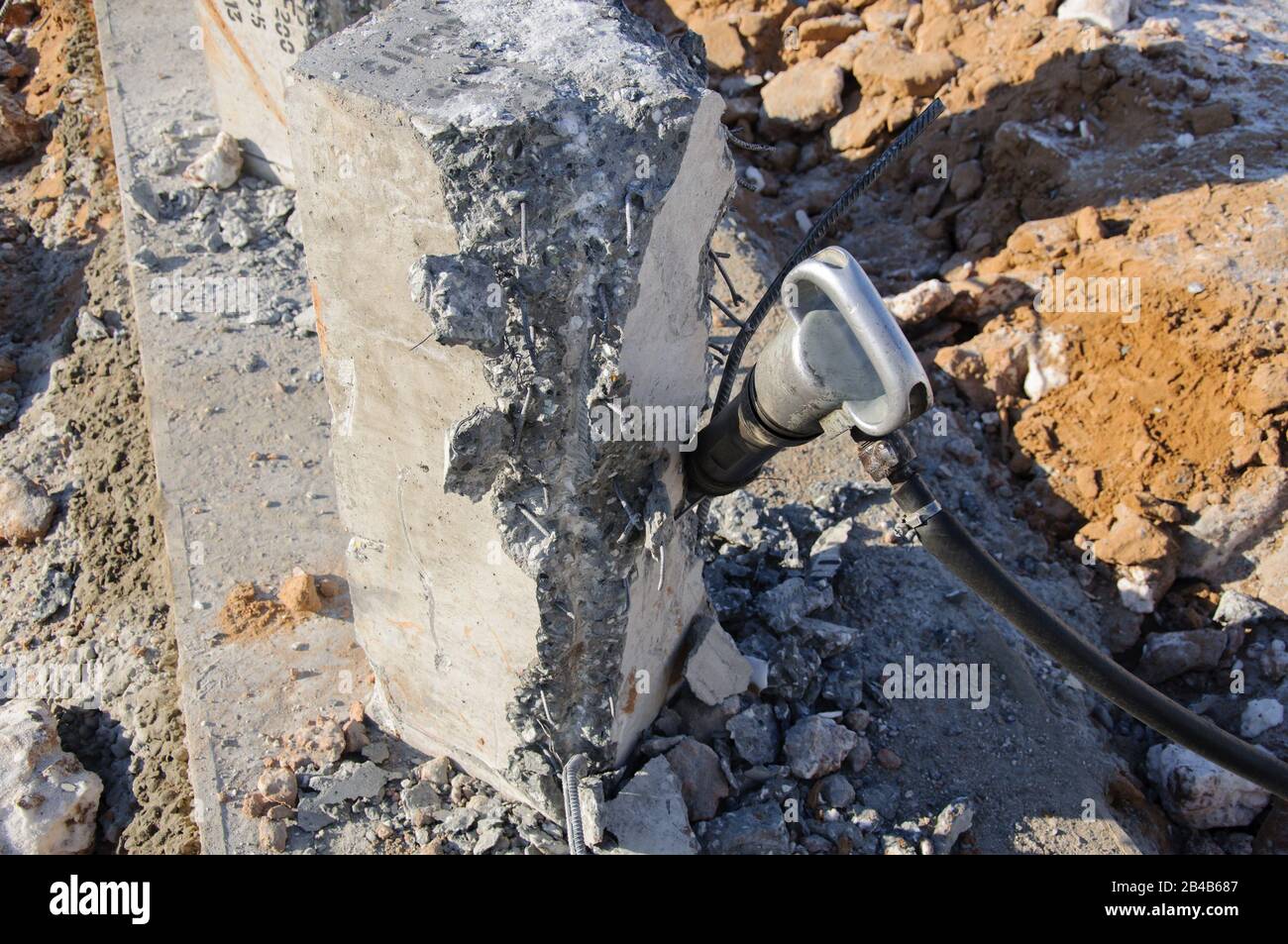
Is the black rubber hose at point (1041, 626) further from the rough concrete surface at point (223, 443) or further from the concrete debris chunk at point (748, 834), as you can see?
the rough concrete surface at point (223, 443)

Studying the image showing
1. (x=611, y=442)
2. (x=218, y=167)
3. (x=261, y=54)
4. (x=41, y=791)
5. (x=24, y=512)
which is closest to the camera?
(x=611, y=442)

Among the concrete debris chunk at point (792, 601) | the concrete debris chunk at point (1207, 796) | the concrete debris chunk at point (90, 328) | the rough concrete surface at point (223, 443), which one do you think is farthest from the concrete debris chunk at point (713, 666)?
the concrete debris chunk at point (90, 328)

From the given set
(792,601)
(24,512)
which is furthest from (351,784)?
(24,512)

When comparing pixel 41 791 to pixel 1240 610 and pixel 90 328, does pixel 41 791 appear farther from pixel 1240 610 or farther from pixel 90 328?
pixel 1240 610

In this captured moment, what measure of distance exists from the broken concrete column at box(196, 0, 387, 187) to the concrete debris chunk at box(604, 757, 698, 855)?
13.1ft

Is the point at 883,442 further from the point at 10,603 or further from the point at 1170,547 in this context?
the point at 10,603

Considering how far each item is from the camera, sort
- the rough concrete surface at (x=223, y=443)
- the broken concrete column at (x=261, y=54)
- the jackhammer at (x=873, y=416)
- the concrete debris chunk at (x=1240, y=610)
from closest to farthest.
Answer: the jackhammer at (x=873, y=416)
the rough concrete surface at (x=223, y=443)
the concrete debris chunk at (x=1240, y=610)
the broken concrete column at (x=261, y=54)

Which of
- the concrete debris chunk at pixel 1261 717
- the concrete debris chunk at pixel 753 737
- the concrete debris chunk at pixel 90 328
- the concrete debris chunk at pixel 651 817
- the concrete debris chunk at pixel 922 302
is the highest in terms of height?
the concrete debris chunk at pixel 90 328

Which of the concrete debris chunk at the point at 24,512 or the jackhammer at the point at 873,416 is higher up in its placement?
the jackhammer at the point at 873,416

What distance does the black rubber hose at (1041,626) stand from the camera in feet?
8.73

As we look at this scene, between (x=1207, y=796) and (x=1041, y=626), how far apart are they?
2.40 meters

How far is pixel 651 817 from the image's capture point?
3482mm

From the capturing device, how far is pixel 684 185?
8.80 ft

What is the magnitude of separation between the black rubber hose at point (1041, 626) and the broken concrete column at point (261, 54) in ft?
14.6
